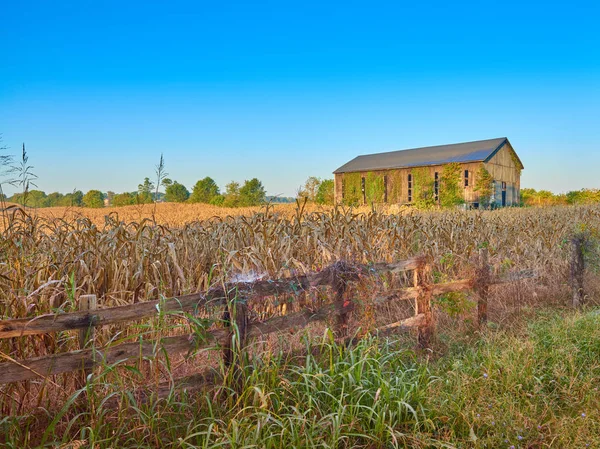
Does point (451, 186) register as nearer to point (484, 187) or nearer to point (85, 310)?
point (484, 187)

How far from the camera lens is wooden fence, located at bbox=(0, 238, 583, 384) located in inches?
110

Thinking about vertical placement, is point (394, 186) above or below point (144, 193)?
above

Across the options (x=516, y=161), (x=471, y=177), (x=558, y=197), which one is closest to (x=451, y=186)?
(x=471, y=177)

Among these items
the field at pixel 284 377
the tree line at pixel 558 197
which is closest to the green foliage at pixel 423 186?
the tree line at pixel 558 197

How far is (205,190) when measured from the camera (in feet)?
220

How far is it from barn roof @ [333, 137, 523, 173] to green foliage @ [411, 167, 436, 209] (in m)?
0.66

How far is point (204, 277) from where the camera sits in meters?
5.11

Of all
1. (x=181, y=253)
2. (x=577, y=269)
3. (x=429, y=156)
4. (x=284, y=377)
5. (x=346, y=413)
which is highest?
(x=429, y=156)

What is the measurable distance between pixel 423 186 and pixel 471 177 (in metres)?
3.91

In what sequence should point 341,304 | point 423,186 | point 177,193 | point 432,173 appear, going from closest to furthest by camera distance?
point 341,304, point 432,173, point 423,186, point 177,193

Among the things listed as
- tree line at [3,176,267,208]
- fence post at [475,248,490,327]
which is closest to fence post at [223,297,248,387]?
fence post at [475,248,490,327]

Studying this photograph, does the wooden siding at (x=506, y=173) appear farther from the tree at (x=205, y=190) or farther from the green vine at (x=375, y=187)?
the tree at (x=205, y=190)

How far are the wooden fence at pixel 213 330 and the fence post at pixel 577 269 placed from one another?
150 inches

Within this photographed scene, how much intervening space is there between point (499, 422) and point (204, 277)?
3380mm
